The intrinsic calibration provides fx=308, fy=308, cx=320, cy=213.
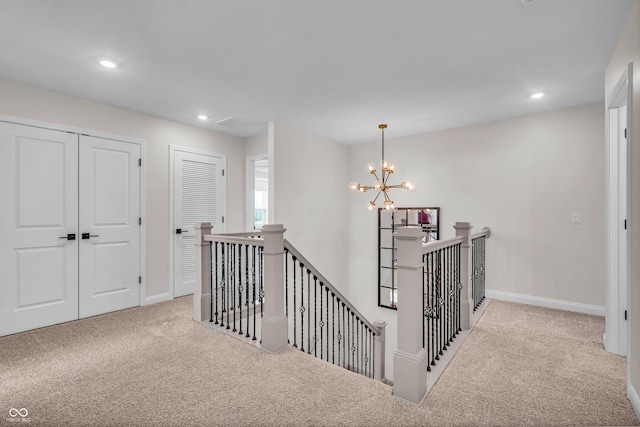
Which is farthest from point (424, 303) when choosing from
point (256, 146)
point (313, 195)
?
point (256, 146)

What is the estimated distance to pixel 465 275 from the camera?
312 cm

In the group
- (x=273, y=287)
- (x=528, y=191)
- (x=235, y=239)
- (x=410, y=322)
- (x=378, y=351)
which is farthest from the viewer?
(x=528, y=191)

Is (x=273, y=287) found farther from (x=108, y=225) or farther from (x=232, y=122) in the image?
(x=232, y=122)

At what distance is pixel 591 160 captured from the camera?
3641mm

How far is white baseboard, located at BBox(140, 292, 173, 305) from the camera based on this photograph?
3971 mm

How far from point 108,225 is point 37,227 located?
2.07 ft

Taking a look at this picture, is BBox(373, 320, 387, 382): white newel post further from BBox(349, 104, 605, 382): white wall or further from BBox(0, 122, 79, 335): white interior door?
BBox(0, 122, 79, 335): white interior door

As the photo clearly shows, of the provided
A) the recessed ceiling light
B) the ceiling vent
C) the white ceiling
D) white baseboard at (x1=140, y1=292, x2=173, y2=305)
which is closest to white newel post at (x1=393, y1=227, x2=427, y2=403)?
the white ceiling

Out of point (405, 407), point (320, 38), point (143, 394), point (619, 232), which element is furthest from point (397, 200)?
point (143, 394)

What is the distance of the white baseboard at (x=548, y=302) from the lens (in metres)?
3.59

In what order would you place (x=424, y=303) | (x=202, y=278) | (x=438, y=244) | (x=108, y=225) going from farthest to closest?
(x=108, y=225) → (x=202, y=278) → (x=424, y=303) → (x=438, y=244)

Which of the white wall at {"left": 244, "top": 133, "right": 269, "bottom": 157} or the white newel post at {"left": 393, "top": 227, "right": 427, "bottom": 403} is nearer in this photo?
the white newel post at {"left": 393, "top": 227, "right": 427, "bottom": 403}

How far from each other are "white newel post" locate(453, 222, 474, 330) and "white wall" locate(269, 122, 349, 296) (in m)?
2.33

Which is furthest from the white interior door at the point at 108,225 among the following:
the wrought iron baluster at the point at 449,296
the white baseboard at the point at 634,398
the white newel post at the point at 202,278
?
the white baseboard at the point at 634,398
